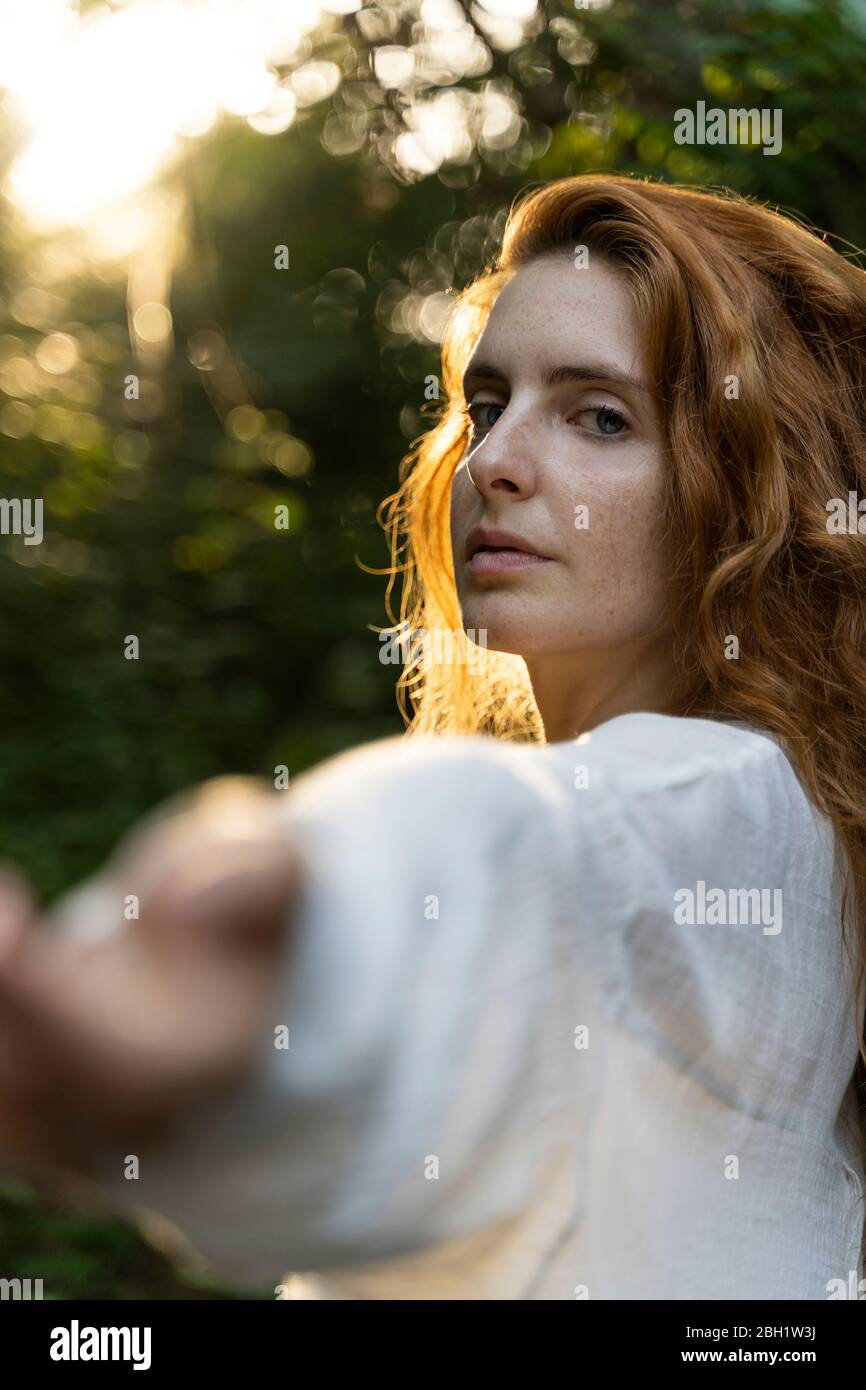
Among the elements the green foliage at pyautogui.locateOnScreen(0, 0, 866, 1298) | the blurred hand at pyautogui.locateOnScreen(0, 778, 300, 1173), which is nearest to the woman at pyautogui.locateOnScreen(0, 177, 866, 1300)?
the blurred hand at pyautogui.locateOnScreen(0, 778, 300, 1173)

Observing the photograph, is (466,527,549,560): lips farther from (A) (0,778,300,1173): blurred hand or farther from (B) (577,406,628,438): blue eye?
(A) (0,778,300,1173): blurred hand

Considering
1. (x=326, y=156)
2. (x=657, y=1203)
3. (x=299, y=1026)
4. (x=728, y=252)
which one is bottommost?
(x=657, y=1203)

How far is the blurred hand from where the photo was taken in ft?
1.59

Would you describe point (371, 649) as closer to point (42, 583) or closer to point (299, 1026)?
point (42, 583)

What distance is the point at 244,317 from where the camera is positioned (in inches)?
212

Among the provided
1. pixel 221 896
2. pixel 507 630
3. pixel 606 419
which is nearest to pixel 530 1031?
pixel 221 896

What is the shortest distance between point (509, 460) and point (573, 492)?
0.25 ft

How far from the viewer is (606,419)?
143 centimetres

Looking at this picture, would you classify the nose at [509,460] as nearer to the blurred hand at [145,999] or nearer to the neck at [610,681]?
the neck at [610,681]

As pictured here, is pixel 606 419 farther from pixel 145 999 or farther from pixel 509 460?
pixel 145 999

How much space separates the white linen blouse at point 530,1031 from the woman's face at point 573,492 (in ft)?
1.19

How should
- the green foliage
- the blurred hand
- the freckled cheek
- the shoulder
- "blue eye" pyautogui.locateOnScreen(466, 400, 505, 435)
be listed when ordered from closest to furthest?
1. the blurred hand
2. the shoulder
3. the freckled cheek
4. "blue eye" pyautogui.locateOnScreen(466, 400, 505, 435)
5. the green foliage
